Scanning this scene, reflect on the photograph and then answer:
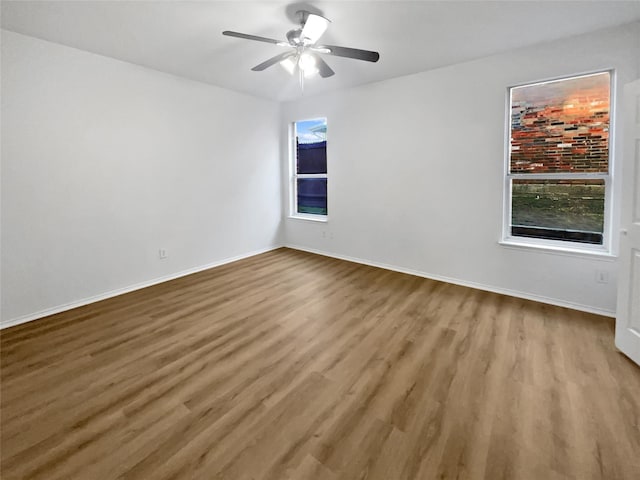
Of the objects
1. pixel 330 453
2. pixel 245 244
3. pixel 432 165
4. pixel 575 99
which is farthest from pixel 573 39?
pixel 245 244

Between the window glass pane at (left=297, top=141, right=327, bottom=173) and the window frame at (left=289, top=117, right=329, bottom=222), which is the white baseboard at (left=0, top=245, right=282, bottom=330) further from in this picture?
the window glass pane at (left=297, top=141, right=327, bottom=173)

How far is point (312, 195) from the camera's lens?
5.64m

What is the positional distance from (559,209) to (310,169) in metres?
3.64

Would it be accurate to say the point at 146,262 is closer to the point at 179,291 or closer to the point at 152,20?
the point at 179,291

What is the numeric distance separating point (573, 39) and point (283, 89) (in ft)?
11.3

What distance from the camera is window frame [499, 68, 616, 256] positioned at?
291 cm

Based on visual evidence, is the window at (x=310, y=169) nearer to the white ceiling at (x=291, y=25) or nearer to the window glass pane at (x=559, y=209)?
the white ceiling at (x=291, y=25)

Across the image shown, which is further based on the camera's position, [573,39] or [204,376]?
[573,39]

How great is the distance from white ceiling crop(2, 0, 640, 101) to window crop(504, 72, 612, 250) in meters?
0.55

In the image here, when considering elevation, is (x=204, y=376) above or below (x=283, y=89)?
below

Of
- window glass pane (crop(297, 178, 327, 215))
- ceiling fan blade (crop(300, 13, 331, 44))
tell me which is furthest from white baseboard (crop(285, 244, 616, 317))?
ceiling fan blade (crop(300, 13, 331, 44))

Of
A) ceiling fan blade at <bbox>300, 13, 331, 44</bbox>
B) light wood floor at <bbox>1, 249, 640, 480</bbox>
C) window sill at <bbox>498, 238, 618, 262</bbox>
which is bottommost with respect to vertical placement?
light wood floor at <bbox>1, 249, 640, 480</bbox>

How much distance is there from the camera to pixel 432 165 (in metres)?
4.00

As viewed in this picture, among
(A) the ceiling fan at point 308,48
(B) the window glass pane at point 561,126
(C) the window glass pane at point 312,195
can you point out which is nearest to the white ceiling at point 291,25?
(A) the ceiling fan at point 308,48
